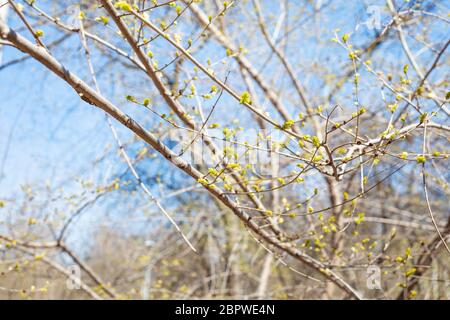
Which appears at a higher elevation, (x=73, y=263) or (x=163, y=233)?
(x=163, y=233)

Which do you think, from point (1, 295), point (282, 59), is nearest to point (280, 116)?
point (282, 59)

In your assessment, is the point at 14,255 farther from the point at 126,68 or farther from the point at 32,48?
Result: the point at 32,48

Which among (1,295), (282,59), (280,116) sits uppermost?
(282,59)

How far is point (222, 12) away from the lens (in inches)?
57.4

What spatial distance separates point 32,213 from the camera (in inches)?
142

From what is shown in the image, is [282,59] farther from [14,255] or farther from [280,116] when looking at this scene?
[14,255]
